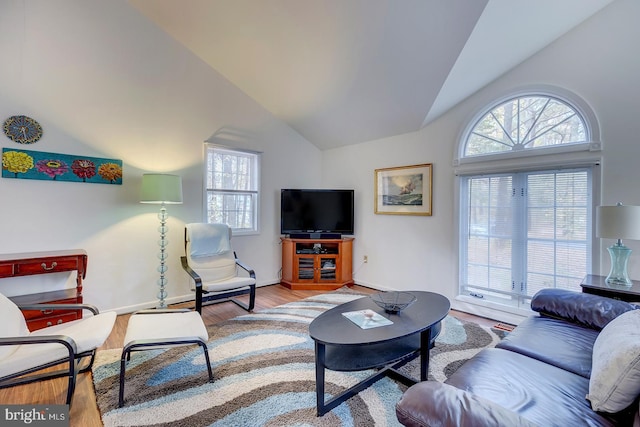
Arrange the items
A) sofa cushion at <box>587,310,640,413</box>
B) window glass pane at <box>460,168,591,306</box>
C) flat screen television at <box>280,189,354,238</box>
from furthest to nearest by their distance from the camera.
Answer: flat screen television at <box>280,189,354,238</box>
window glass pane at <box>460,168,591,306</box>
sofa cushion at <box>587,310,640,413</box>

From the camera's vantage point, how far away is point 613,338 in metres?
1.30

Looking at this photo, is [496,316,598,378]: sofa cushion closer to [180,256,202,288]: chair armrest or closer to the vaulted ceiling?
the vaulted ceiling

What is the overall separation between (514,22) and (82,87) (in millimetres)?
4257

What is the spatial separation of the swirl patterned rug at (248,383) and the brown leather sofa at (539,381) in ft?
2.16

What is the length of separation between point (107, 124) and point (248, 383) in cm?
313

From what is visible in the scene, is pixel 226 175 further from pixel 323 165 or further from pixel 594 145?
pixel 594 145

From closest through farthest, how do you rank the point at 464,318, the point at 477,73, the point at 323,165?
the point at 477,73, the point at 464,318, the point at 323,165

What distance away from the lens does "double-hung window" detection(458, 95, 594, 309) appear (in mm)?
2848

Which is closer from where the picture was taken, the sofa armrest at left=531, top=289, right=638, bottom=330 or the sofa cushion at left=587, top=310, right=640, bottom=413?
the sofa cushion at left=587, top=310, right=640, bottom=413

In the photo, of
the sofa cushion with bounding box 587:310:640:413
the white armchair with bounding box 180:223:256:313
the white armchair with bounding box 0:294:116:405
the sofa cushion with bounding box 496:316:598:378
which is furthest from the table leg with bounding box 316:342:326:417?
the white armchair with bounding box 180:223:256:313

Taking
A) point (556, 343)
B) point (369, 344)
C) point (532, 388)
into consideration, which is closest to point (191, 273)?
point (369, 344)

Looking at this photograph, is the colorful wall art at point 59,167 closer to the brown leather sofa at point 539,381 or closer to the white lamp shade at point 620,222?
the brown leather sofa at point 539,381

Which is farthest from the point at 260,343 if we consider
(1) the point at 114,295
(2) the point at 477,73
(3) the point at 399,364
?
(2) the point at 477,73

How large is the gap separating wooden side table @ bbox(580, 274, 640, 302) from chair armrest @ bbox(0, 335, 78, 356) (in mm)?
3644
